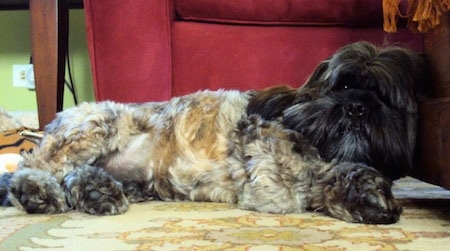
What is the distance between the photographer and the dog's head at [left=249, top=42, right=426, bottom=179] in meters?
1.35

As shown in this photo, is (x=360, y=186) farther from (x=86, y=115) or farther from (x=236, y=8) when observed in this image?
(x=236, y=8)

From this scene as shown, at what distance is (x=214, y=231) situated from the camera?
1.16 m

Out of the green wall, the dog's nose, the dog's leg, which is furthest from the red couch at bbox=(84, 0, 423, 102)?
the green wall

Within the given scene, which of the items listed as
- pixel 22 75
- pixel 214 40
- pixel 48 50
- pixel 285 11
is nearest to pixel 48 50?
pixel 48 50

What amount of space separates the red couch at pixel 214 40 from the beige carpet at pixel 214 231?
2.26ft

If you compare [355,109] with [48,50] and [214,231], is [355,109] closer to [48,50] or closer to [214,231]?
[214,231]

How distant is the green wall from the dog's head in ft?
6.33

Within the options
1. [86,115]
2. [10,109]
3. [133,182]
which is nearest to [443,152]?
[133,182]

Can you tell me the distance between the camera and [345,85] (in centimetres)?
141

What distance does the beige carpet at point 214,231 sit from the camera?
1.04 metres

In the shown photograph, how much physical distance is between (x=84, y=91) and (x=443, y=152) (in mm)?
2251

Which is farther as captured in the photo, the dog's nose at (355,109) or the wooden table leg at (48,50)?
the wooden table leg at (48,50)

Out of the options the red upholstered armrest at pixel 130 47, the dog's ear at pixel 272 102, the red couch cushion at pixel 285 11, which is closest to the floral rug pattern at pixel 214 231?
the dog's ear at pixel 272 102

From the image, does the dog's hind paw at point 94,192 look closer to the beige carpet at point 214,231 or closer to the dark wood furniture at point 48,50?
the beige carpet at point 214,231
